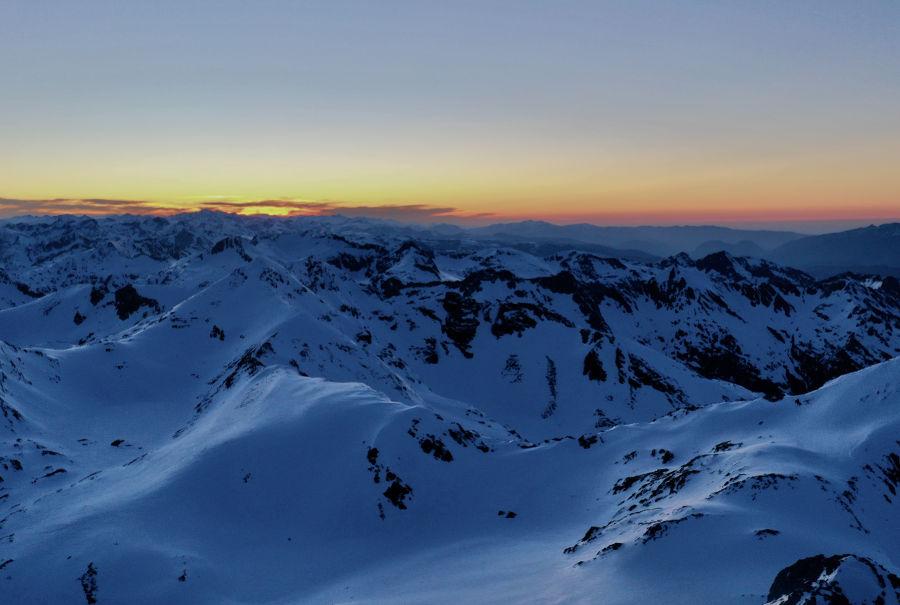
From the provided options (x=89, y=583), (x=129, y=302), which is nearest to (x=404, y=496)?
(x=89, y=583)

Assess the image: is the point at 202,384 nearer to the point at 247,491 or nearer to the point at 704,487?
the point at 247,491

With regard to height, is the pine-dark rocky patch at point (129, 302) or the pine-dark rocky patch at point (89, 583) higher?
the pine-dark rocky patch at point (129, 302)

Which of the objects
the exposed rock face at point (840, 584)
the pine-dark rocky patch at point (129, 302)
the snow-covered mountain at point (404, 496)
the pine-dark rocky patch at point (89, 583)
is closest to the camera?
the exposed rock face at point (840, 584)

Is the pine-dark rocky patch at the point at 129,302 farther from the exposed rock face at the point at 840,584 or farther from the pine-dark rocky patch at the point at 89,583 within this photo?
the exposed rock face at the point at 840,584

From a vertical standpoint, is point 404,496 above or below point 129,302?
below

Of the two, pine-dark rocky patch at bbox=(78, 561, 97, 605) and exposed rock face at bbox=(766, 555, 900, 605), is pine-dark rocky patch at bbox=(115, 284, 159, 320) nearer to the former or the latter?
pine-dark rocky patch at bbox=(78, 561, 97, 605)

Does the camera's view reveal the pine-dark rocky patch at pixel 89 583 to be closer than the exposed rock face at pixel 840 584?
No

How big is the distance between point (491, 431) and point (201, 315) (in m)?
76.0

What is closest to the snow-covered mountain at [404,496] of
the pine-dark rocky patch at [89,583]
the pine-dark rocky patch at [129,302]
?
the pine-dark rocky patch at [89,583]

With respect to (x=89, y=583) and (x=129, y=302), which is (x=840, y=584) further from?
(x=129, y=302)

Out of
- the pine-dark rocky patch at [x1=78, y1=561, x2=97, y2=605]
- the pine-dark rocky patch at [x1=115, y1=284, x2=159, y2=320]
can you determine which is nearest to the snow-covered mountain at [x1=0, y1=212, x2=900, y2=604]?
the pine-dark rocky patch at [x1=78, y1=561, x2=97, y2=605]

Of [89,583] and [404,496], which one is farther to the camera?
[404,496]

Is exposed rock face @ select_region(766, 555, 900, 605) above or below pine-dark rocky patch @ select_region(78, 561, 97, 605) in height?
above

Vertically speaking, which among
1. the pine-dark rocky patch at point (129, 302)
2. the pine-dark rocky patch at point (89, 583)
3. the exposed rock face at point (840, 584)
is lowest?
the pine-dark rocky patch at point (89, 583)
